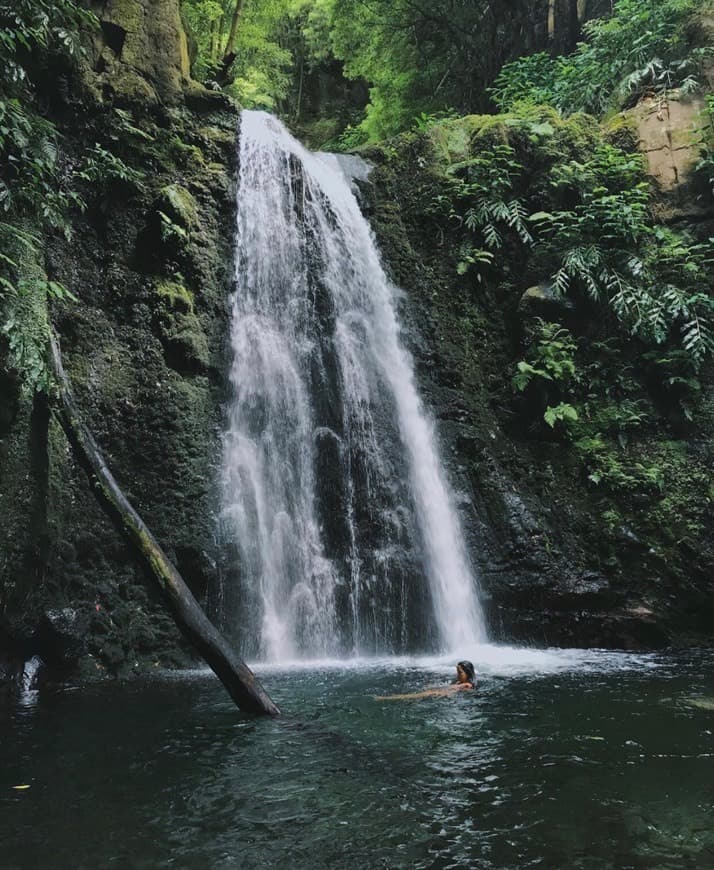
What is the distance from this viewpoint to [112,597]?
659 cm

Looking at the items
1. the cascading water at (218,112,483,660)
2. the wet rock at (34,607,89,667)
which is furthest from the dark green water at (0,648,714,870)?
the cascading water at (218,112,483,660)

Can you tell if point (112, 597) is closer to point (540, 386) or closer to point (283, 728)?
point (283, 728)

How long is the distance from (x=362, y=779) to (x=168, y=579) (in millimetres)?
2379

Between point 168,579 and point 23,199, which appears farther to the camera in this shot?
point 23,199

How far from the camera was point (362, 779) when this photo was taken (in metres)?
3.46

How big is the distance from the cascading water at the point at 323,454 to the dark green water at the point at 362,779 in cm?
180

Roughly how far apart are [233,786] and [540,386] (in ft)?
24.4

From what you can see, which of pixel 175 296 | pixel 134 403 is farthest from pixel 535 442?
pixel 134 403

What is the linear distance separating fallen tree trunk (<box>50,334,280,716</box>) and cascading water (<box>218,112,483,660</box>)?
1.92 metres

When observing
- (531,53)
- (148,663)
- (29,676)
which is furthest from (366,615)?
(531,53)

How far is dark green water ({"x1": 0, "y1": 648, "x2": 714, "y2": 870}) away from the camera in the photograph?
2.68 meters


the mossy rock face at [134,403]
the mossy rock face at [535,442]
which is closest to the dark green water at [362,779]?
the mossy rock face at [134,403]

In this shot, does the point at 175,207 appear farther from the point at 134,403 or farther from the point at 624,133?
the point at 624,133

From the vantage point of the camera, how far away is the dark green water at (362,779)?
2684 mm
